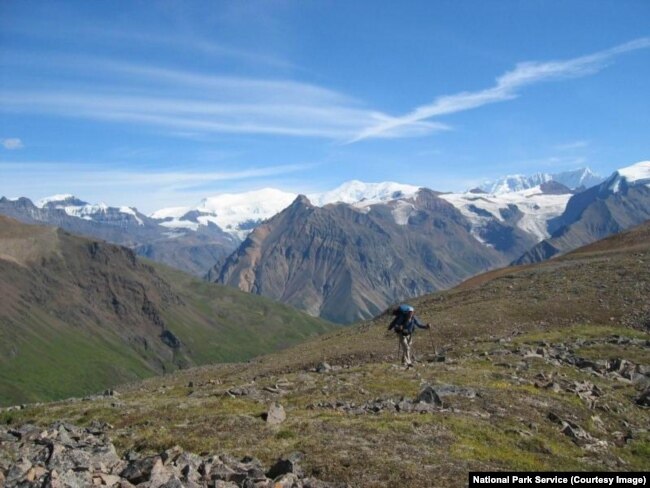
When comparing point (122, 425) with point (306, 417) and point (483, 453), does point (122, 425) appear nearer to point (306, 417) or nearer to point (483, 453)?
point (306, 417)

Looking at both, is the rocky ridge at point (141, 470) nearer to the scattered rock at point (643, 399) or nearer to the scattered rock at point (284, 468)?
the scattered rock at point (284, 468)

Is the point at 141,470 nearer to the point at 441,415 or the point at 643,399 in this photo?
the point at 441,415

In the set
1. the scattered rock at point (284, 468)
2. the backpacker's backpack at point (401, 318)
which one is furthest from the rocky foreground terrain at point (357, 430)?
the backpacker's backpack at point (401, 318)

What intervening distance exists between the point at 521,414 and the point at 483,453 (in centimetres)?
657

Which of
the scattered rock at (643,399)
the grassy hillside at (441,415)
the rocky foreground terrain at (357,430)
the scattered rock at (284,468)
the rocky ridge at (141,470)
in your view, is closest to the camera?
the rocky ridge at (141,470)

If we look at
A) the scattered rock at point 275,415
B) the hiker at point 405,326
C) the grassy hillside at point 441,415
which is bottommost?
the grassy hillside at point 441,415

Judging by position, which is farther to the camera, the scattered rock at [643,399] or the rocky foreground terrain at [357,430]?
the scattered rock at [643,399]

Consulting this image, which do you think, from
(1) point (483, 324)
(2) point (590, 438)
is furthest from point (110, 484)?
(1) point (483, 324)

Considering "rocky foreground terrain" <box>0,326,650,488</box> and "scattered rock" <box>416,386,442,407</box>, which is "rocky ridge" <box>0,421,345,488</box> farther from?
"scattered rock" <box>416,386,442,407</box>

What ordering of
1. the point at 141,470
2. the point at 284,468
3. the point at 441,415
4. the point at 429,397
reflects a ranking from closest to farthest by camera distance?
the point at 141,470, the point at 284,468, the point at 441,415, the point at 429,397

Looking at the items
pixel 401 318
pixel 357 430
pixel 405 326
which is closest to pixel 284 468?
pixel 357 430

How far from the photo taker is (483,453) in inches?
823

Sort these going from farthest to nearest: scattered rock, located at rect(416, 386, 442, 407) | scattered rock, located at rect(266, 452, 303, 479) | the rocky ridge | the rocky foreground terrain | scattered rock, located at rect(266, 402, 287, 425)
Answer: scattered rock, located at rect(416, 386, 442, 407), scattered rock, located at rect(266, 402, 287, 425), scattered rock, located at rect(266, 452, 303, 479), the rocky foreground terrain, the rocky ridge

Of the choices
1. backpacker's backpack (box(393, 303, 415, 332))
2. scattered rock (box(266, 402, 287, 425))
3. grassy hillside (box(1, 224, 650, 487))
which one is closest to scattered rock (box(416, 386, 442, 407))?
grassy hillside (box(1, 224, 650, 487))
